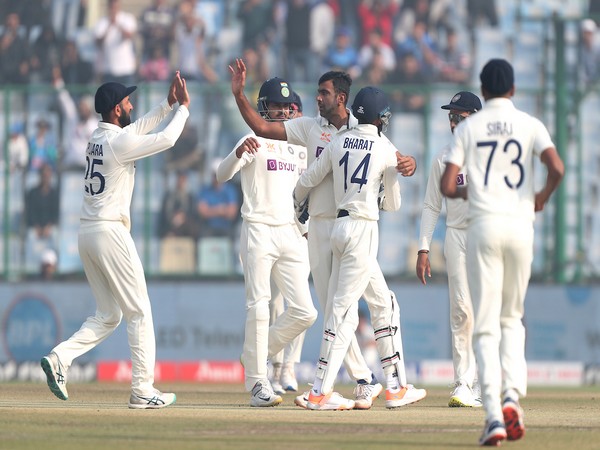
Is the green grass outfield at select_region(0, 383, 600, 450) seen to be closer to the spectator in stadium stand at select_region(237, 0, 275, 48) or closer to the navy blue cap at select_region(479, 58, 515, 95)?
the navy blue cap at select_region(479, 58, 515, 95)

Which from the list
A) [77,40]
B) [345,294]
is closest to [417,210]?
[77,40]

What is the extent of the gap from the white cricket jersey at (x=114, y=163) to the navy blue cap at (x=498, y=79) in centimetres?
270

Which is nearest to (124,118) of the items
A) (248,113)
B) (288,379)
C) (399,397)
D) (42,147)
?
(248,113)

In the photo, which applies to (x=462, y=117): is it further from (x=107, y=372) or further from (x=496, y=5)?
(x=496, y=5)

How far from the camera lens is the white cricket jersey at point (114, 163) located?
10.2 m

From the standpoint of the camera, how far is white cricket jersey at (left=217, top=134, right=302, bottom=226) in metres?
11.6

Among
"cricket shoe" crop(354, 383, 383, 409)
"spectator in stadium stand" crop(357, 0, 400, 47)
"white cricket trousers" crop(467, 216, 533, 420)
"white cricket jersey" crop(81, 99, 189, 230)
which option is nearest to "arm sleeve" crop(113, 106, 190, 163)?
"white cricket jersey" crop(81, 99, 189, 230)

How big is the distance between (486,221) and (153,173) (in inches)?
559

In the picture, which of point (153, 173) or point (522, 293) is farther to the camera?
point (153, 173)

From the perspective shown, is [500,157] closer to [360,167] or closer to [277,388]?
[360,167]

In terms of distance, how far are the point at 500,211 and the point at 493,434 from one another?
4.44ft

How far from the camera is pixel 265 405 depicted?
10836mm

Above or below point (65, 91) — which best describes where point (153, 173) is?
below

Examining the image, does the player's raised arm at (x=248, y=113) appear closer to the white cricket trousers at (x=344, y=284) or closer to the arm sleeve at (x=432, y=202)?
the white cricket trousers at (x=344, y=284)
